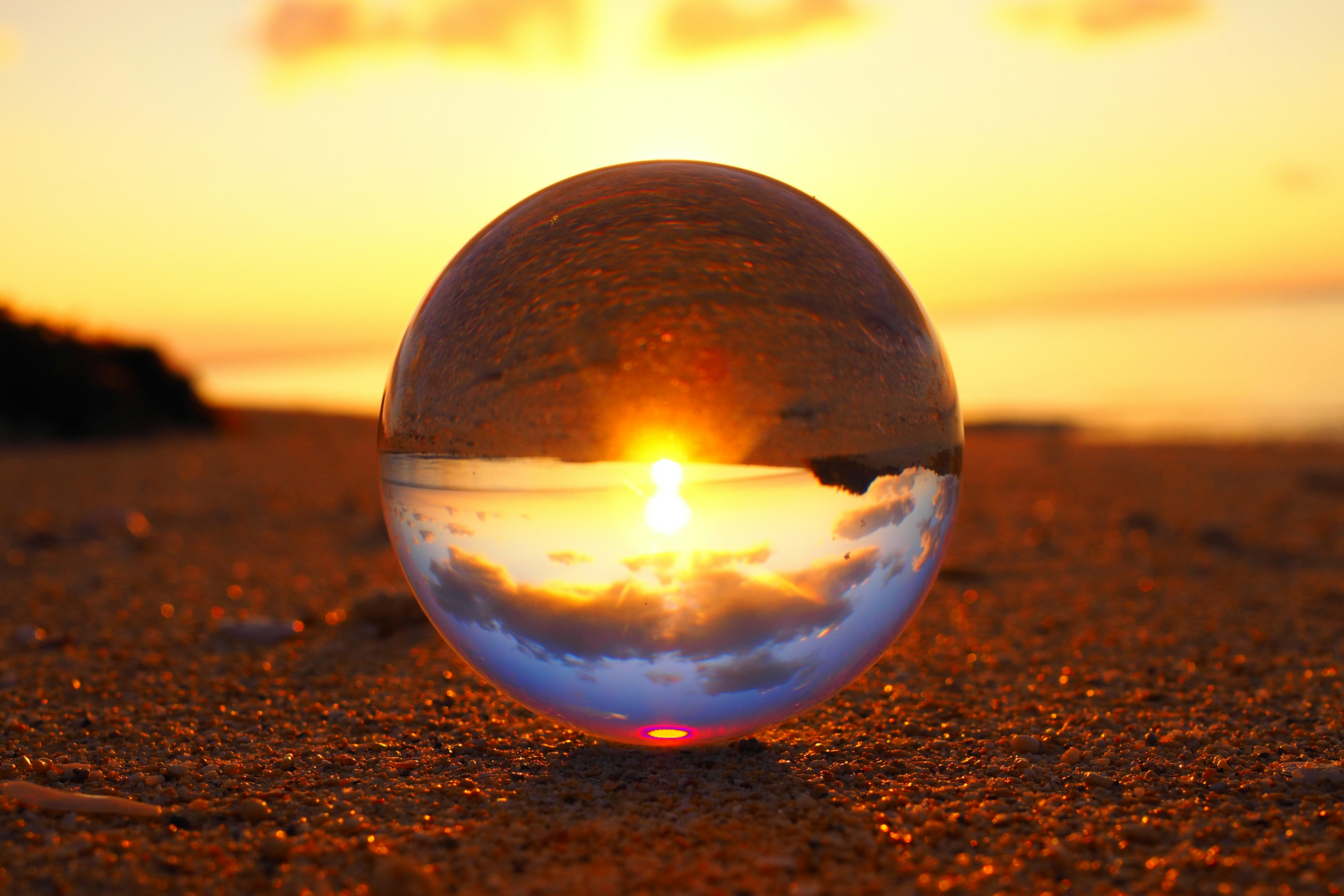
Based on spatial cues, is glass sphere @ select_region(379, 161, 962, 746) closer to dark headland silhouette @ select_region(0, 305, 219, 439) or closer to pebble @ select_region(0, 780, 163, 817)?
pebble @ select_region(0, 780, 163, 817)

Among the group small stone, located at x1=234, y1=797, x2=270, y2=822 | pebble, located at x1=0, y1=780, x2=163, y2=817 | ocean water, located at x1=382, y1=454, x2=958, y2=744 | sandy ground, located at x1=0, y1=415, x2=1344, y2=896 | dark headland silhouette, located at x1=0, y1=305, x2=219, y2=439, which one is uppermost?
dark headland silhouette, located at x1=0, y1=305, x2=219, y2=439

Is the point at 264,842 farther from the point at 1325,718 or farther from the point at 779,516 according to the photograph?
the point at 1325,718

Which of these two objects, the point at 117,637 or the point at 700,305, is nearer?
the point at 700,305

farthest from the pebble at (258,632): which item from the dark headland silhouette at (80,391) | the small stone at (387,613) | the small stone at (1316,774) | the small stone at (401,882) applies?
the dark headland silhouette at (80,391)

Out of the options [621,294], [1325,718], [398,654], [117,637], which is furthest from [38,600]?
[1325,718]

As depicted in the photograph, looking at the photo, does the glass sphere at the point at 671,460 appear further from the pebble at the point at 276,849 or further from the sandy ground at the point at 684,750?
the pebble at the point at 276,849

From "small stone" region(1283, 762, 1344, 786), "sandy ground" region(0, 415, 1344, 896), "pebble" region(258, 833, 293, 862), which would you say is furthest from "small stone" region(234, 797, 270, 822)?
"small stone" region(1283, 762, 1344, 786)
